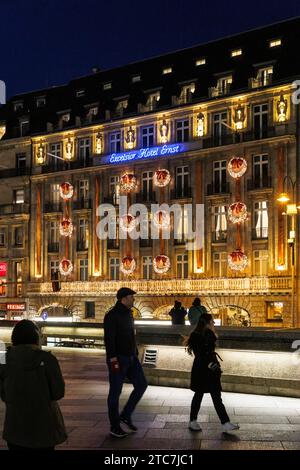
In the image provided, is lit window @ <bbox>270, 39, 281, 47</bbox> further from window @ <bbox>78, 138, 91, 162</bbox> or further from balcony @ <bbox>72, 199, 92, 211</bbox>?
balcony @ <bbox>72, 199, 92, 211</bbox>

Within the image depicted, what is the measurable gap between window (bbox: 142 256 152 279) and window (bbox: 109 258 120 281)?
7.49 ft

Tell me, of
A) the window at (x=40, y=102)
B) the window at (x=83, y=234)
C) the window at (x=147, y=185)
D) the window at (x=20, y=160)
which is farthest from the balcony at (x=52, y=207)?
the window at (x=40, y=102)

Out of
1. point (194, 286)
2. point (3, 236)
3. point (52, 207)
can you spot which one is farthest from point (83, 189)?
point (194, 286)

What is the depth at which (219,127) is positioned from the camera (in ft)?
172

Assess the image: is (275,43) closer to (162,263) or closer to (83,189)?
(162,263)

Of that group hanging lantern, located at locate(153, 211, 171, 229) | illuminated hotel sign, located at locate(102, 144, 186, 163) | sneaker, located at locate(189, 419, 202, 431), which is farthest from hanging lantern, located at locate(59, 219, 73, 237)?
sneaker, located at locate(189, 419, 202, 431)

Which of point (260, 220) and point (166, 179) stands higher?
point (166, 179)

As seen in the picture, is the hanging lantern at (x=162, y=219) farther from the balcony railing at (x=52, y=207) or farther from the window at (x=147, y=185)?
the balcony railing at (x=52, y=207)

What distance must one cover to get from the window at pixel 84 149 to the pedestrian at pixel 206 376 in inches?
1931

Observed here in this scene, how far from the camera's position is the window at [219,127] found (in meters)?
52.0

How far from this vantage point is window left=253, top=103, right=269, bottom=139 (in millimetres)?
49938

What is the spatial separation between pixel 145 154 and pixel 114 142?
381 cm
